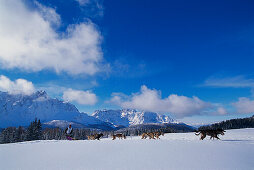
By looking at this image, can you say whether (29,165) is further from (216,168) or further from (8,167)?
(216,168)

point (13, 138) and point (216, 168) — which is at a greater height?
point (216, 168)

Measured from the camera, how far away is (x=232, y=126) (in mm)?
105812

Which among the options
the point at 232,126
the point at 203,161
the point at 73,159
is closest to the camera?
the point at 203,161

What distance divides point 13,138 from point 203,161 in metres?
63.3

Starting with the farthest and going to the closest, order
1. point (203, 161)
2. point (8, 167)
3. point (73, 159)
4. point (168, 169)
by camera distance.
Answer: point (73, 159) < point (203, 161) < point (8, 167) < point (168, 169)

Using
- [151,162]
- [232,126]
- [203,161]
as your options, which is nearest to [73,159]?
[151,162]

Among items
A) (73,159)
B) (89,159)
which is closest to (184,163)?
(89,159)

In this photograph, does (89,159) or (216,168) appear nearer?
(216,168)

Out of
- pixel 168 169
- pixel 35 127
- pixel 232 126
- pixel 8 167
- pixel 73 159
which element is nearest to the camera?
pixel 168 169

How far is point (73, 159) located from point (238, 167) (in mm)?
4786

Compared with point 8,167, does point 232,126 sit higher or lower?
lower

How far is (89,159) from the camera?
489 centimetres

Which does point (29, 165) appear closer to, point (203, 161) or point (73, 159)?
point (73, 159)

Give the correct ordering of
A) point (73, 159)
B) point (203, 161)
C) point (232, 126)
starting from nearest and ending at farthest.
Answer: point (203, 161), point (73, 159), point (232, 126)
